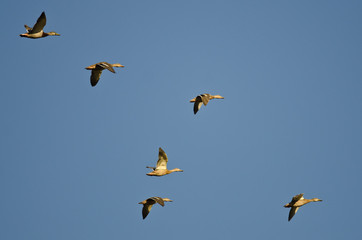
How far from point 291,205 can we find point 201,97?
404 inches

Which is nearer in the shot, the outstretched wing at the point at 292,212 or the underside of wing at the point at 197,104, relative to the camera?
the outstretched wing at the point at 292,212

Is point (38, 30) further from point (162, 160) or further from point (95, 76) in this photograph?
point (162, 160)

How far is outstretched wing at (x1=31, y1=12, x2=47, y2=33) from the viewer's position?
48031mm

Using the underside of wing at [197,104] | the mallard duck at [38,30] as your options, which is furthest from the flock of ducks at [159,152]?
the underside of wing at [197,104]

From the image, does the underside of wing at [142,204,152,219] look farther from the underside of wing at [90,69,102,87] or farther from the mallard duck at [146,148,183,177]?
the underside of wing at [90,69,102,87]

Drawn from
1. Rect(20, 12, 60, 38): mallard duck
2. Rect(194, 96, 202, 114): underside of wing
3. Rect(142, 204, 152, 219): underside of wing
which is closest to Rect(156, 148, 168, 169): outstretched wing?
Rect(142, 204, 152, 219): underside of wing

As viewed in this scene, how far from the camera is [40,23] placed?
48.7m

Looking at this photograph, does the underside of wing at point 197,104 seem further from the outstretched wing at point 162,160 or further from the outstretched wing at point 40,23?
the outstretched wing at point 40,23

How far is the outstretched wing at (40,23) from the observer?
48031 millimetres

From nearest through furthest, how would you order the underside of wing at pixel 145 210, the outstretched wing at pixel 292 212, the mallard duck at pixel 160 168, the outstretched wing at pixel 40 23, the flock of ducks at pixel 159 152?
1. the outstretched wing at pixel 40 23
2. the flock of ducks at pixel 159 152
3. the underside of wing at pixel 145 210
4. the mallard duck at pixel 160 168
5. the outstretched wing at pixel 292 212

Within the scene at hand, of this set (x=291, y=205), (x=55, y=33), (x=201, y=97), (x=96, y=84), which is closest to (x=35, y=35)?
(x=55, y=33)

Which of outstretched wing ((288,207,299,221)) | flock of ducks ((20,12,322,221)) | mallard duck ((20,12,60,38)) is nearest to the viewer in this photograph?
mallard duck ((20,12,60,38))

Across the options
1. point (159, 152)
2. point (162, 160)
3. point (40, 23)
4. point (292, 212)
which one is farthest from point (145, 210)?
point (40, 23)

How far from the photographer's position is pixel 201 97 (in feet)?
169
